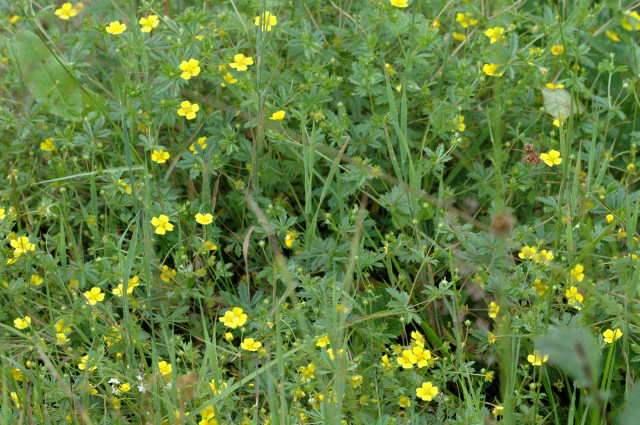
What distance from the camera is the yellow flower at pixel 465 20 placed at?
302cm

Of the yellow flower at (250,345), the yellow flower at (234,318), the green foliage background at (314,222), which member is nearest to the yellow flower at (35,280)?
the green foliage background at (314,222)

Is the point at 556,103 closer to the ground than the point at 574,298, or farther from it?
farther from it

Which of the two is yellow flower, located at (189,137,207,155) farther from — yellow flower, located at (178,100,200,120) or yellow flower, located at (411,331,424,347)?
yellow flower, located at (411,331,424,347)

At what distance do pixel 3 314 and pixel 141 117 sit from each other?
0.87 meters

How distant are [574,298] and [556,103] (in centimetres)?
95

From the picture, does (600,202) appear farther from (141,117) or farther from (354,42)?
(141,117)

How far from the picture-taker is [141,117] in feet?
8.89

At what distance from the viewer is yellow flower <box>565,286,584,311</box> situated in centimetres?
216

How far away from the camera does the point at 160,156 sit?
8.55ft

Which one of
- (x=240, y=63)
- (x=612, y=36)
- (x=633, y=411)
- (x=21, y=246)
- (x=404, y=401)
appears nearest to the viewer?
(x=633, y=411)

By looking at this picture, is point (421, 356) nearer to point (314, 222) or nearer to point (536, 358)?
point (536, 358)

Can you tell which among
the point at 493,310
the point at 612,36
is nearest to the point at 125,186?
the point at 493,310

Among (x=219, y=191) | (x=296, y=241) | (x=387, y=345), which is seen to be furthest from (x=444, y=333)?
(x=219, y=191)

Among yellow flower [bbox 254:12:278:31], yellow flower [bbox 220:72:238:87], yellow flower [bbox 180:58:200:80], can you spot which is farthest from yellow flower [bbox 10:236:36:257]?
yellow flower [bbox 254:12:278:31]
